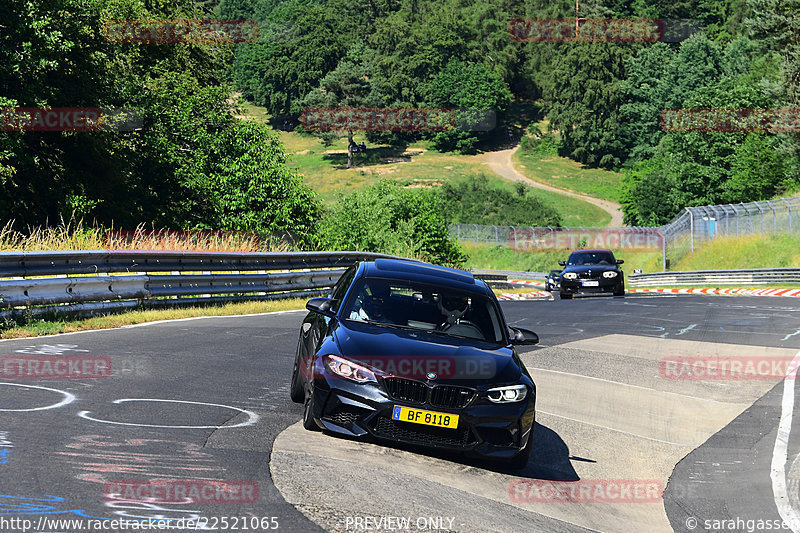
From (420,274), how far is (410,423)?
84.1 inches

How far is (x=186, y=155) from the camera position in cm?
3478

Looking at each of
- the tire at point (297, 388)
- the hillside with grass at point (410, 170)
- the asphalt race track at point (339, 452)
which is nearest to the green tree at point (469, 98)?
the hillside with grass at point (410, 170)

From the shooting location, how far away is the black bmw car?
289 inches

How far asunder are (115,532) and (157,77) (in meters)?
37.1

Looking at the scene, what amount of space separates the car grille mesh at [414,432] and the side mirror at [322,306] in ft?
4.82

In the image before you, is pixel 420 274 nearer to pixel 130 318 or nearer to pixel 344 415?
pixel 344 415

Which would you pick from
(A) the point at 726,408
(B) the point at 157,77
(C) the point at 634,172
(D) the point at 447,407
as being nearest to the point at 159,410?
(D) the point at 447,407

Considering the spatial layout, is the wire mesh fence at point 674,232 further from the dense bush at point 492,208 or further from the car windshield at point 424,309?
the car windshield at point 424,309

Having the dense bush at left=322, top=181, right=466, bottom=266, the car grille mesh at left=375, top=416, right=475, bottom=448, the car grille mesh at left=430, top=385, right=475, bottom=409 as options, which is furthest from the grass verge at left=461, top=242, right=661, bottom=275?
the car grille mesh at left=375, top=416, right=475, bottom=448

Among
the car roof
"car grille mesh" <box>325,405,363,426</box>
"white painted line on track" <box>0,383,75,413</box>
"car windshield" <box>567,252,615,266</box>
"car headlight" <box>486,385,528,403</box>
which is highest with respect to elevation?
the car roof

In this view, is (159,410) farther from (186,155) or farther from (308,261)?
(186,155)

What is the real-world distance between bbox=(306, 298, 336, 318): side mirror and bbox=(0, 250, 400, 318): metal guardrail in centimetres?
594

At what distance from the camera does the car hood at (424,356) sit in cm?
748

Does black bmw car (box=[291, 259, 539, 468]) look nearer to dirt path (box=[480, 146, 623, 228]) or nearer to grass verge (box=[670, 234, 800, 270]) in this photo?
grass verge (box=[670, 234, 800, 270])
